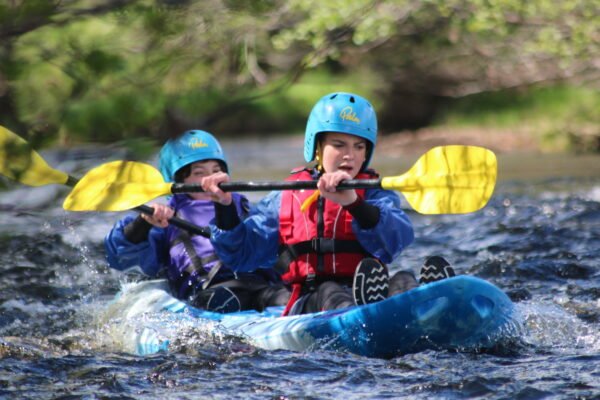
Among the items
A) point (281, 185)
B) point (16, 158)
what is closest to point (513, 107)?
point (281, 185)

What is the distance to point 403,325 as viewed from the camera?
14.3 feet

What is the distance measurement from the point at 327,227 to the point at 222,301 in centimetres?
75

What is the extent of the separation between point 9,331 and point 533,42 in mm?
9400

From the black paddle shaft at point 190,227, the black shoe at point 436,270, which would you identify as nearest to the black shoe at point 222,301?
the black paddle shaft at point 190,227

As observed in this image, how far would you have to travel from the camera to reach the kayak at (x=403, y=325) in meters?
4.29

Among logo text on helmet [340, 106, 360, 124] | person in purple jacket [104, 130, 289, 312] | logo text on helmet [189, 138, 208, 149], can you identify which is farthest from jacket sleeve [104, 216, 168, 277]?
logo text on helmet [340, 106, 360, 124]

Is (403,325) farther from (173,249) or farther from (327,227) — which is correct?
(173,249)

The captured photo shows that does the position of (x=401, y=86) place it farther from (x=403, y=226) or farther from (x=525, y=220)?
(x=403, y=226)

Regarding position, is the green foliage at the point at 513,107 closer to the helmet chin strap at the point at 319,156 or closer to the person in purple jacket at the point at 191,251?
the person in purple jacket at the point at 191,251

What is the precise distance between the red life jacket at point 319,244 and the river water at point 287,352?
50 cm

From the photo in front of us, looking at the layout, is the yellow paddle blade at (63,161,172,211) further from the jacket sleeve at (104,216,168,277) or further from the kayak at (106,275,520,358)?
the kayak at (106,275,520,358)

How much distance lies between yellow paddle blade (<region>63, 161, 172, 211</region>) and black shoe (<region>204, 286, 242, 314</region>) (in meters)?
0.61

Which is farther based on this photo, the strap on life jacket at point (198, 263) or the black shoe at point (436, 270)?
the strap on life jacket at point (198, 263)

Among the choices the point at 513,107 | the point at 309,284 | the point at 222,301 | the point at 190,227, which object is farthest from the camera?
the point at 513,107
